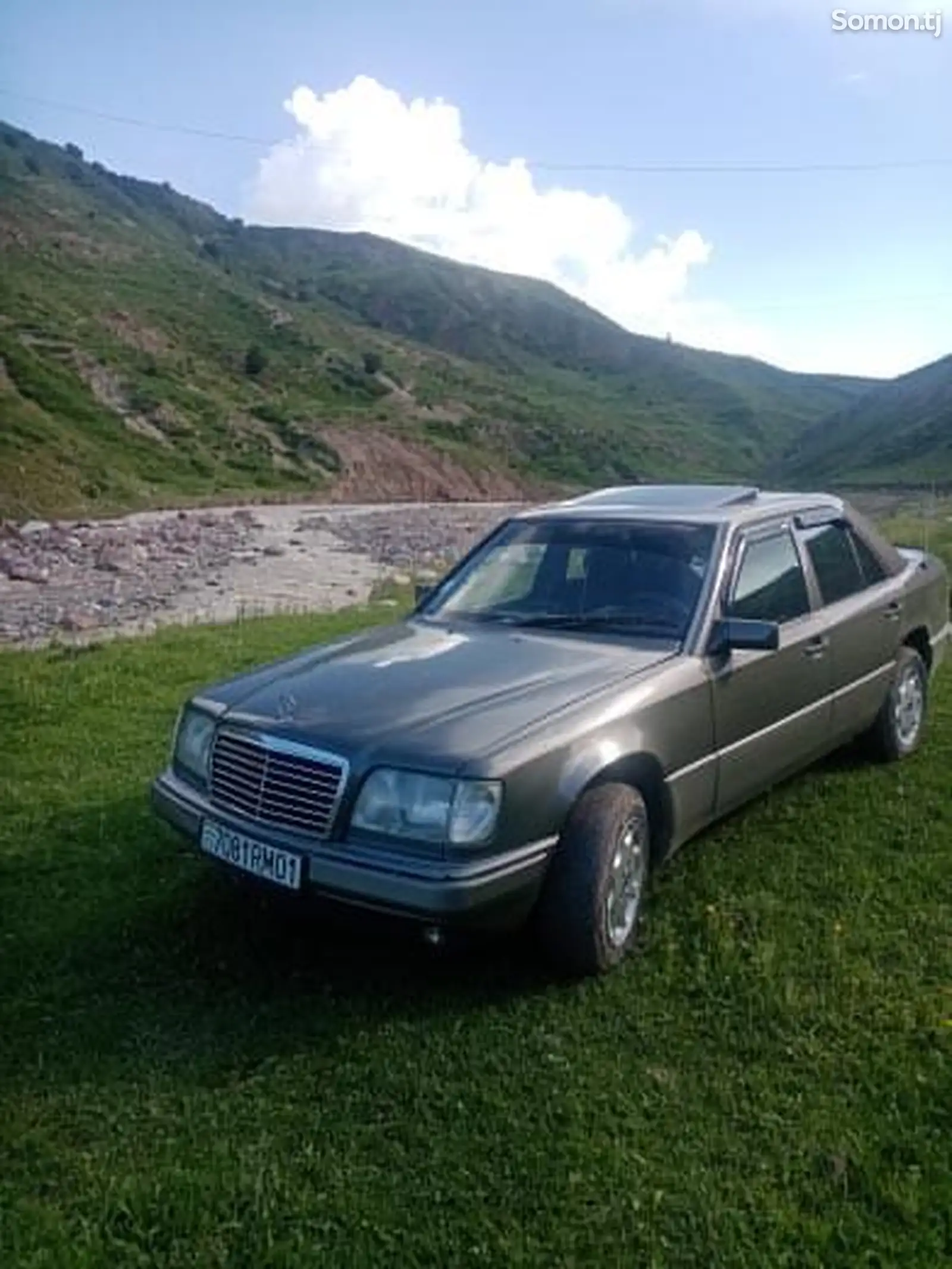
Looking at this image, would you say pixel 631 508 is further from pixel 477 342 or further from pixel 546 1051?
pixel 477 342

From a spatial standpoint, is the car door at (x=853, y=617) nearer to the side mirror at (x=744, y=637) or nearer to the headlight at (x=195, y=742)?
the side mirror at (x=744, y=637)

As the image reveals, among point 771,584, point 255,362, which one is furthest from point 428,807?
point 255,362

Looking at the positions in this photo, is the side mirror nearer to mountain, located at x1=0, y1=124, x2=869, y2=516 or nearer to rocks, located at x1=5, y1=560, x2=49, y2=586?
rocks, located at x1=5, y1=560, x2=49, y2=586

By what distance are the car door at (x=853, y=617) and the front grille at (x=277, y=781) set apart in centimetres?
277

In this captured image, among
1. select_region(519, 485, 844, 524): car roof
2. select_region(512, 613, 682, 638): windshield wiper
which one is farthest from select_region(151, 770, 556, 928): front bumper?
select_region(519, 485, 844, 524): car roof

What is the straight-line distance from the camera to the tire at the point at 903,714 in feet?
19.8

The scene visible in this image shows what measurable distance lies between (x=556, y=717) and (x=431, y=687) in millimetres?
500

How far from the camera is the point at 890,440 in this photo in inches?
3816

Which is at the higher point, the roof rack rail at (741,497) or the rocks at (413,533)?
the roof rack rail at (741,497)

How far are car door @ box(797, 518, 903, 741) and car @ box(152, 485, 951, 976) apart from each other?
0.6 inches

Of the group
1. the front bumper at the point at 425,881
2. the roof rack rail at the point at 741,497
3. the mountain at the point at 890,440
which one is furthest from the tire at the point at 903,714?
the mountain at the point at 890,440

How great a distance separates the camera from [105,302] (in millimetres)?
73500

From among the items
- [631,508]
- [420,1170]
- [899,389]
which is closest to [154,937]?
[420,1170]

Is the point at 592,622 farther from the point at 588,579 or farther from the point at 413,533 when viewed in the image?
the point at 413,533
